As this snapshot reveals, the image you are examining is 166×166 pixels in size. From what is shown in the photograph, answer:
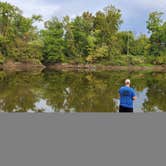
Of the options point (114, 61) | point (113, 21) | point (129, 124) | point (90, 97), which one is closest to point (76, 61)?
point (114, 61)

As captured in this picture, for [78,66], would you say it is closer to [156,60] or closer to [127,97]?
[156,60]

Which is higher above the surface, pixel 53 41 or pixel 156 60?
pixel 53 41

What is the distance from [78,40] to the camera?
5878cm

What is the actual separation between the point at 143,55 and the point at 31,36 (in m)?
21.4

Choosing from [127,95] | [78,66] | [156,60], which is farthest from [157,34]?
[127,95]

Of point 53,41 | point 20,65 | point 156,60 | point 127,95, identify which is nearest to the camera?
point 127,95

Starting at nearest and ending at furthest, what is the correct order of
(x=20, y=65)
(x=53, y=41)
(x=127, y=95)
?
(x=127, y=95)
(x=20, y=65)
(x=53, y=41)

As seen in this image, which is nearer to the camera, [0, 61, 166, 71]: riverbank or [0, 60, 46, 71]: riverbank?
[0, 60, 46, 71]: riverbank

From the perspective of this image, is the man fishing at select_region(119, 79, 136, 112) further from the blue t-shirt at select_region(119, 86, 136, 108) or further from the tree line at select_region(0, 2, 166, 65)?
the tree line at select_region(0, 2, 166, 65)

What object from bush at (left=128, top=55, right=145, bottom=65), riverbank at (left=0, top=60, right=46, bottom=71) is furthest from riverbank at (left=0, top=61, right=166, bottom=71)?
bush at (left=128, top=55, right=145, bottom=65)

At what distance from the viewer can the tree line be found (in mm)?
53656

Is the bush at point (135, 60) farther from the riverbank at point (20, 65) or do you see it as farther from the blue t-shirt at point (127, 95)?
the blue t-shirt at point (127, 95)

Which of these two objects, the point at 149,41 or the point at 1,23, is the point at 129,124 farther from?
the point at 149,41

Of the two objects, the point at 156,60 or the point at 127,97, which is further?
the point at 156,60
